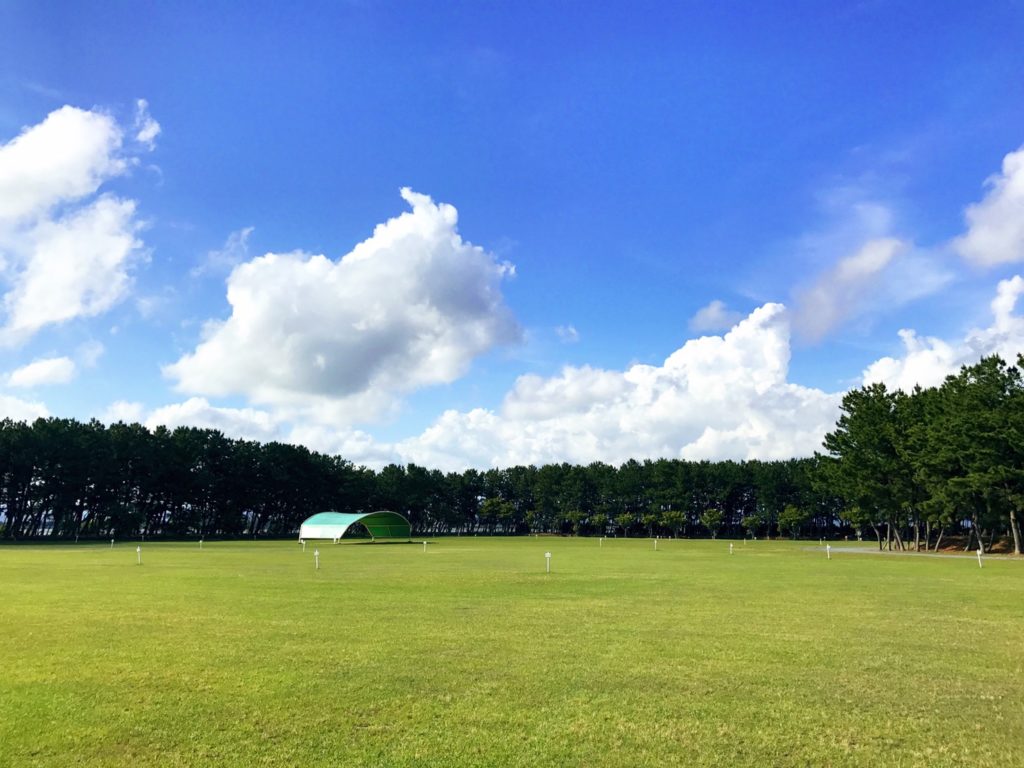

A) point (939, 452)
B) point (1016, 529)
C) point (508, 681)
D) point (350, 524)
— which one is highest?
point (939, 452)

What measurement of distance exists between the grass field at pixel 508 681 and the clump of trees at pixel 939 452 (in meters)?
41.1

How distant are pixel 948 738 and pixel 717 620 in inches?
404

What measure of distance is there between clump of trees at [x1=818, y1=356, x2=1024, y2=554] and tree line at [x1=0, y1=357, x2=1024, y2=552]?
154 mm

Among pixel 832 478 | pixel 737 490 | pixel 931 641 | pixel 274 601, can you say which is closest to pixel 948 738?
pixel 931 641

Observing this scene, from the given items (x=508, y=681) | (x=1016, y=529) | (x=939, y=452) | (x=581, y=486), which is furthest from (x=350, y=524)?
(x=508, y=681)

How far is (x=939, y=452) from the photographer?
64000 mm

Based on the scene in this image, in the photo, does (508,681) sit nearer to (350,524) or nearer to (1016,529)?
(1016,529)

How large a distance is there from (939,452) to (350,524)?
66.7 m

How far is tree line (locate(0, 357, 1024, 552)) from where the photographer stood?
64625 mm

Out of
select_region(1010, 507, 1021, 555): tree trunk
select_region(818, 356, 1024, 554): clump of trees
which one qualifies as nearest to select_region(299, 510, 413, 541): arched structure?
select_region(818, 356, 1024, 554): clump of trees

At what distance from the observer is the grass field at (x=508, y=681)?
9109 mm

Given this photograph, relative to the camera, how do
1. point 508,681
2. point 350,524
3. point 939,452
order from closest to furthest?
point 508,681, point 939,452, point 350,524

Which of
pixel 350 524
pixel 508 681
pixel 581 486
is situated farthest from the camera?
pixel 581 486

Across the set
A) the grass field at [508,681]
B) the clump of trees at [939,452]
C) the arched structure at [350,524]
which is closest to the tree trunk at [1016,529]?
the clump of trees at [939,452]
